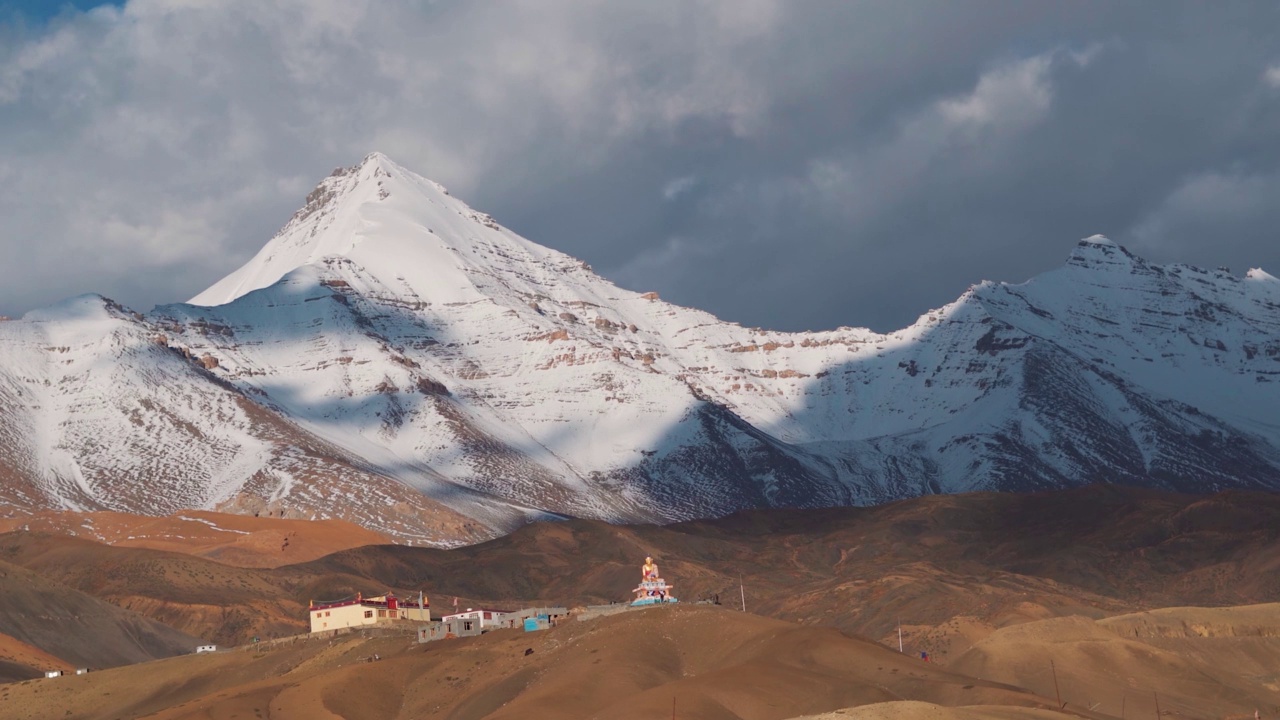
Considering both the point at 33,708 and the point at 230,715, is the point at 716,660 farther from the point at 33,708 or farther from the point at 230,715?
the point at 33,708

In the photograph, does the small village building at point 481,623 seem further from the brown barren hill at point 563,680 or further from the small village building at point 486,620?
the brown barren hill at point 563,680

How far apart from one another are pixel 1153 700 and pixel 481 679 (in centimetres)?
4897

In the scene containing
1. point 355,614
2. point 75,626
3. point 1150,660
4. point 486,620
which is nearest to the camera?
point 486,620

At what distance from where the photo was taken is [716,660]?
387ft

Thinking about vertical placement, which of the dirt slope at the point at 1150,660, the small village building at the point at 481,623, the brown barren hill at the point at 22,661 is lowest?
the dirt slope at the point at 1150,660

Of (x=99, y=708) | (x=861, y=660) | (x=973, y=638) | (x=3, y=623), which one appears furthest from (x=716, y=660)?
(x=3, y=623)

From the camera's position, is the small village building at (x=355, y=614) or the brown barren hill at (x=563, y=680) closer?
the brown barren hill at (x=563, y=680)

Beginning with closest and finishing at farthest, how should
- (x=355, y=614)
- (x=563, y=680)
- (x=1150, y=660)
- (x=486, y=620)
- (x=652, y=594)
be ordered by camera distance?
(x=563, y=680) → (x=652, y=594) → (x=486, y=620) → (x=1150, y=660) → (x=355, y=614)

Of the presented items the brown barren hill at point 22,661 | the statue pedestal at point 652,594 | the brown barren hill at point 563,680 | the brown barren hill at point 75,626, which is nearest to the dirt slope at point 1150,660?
Result: the brown barren hill at point 563,680

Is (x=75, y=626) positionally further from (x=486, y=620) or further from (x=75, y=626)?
(x=486, y=620)

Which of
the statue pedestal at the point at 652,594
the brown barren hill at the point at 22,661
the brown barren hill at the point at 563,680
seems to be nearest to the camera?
the brown barren hill at the point at 563,680

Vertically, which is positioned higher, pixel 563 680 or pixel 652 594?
pixel 652 594

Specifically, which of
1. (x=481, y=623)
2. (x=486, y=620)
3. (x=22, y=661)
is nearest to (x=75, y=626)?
(x=22, y=661)

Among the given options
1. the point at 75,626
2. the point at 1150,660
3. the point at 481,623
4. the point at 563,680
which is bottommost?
the point at 1150,660
